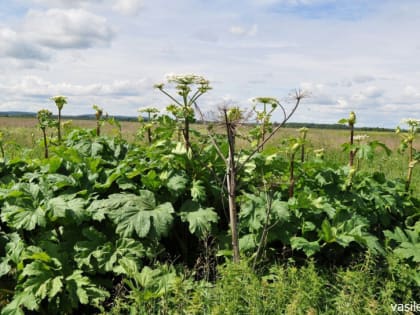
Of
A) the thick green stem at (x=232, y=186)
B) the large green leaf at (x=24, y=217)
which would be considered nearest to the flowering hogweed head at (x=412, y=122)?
the thick green stem at (x=232, y=186)

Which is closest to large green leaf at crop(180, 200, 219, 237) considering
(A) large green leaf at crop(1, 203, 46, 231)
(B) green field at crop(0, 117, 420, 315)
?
(B) green field at crop(0, 117, 420, 315)

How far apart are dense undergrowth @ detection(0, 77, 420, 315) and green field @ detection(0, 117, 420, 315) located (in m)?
0.01

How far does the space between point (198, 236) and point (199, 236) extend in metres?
0.02

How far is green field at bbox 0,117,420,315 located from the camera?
337 centimetres

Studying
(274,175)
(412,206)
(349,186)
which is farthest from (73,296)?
(412,206)

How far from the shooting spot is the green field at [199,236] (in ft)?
11.1

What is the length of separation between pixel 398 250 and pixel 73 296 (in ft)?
9.02

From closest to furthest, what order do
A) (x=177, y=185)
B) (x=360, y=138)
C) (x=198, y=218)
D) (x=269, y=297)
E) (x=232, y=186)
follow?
(x=269, y=297) < (x=232, y=186) < (x=198, y=218) < (x=177, y=185) < (x=360, y=138)

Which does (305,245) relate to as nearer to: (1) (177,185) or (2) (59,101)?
(1) (177,185)

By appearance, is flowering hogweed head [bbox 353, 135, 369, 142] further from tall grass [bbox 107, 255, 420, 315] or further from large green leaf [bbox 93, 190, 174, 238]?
large green leaf [bbox 93, 190, 174, 238]

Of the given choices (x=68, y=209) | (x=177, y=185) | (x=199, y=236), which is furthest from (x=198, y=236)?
(x=68, y=209)

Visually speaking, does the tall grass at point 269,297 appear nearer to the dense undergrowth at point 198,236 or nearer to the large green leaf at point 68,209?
the dense undergrowth at point 198,236

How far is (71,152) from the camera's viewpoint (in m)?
4.59

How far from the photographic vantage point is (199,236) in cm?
382
